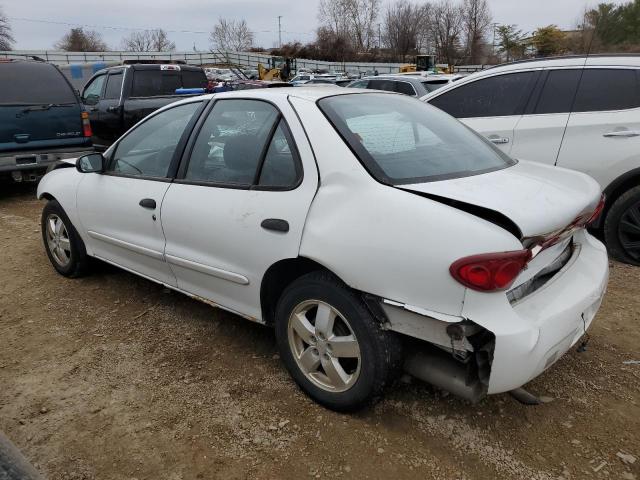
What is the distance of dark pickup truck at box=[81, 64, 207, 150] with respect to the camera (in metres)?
9.22

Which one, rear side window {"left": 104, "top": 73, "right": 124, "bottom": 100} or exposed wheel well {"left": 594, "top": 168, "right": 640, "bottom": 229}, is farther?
rear side window {"left": 104, "top": 73, "right": 124, "bottom": 100}

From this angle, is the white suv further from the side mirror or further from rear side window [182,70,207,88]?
rear side window [182,70,207,88]

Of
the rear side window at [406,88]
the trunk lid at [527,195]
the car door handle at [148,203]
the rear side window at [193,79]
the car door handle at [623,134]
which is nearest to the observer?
the trunk lid at [527,195]

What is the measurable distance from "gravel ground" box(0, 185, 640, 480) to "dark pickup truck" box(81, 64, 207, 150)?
6279mm

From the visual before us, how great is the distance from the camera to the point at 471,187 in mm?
2363

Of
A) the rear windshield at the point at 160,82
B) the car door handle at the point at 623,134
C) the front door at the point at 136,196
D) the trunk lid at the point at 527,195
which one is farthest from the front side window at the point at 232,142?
the rear windshield at the point at 160,82

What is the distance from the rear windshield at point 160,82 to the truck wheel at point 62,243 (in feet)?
18.0

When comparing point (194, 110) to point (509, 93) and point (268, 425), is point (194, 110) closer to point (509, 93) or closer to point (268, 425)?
point (268, 425)

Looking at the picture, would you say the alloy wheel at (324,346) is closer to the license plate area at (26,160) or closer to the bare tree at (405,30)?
the license plate area at (26,160)

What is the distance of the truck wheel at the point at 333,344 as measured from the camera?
7.68ft

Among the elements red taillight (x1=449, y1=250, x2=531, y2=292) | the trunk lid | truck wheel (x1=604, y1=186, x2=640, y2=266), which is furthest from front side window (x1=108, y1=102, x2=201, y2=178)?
truck wheel (x1=604, y1=186, x2=640, y2=266)

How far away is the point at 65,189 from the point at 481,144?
3.24 metres

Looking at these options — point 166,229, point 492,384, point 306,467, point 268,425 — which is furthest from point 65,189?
point 492,384

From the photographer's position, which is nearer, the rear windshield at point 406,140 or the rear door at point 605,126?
the rear windshield at point 406,140
